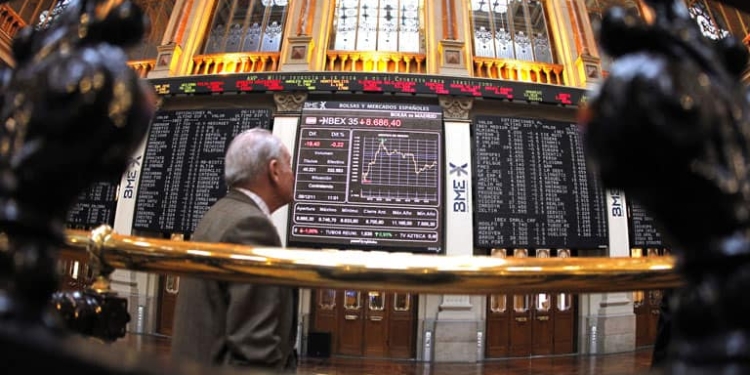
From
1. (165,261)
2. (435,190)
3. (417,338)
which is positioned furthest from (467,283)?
(417,338)

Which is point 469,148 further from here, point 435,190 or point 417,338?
point 417,338

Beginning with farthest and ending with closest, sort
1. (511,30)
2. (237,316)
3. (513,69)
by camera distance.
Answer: (511,30), (513,69), (237,316)

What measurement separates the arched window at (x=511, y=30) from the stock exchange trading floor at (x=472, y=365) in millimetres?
5614

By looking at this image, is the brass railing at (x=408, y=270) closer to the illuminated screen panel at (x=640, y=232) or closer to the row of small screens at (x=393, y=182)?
the row of small screens at (x=393, y=182)

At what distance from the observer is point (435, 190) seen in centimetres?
683

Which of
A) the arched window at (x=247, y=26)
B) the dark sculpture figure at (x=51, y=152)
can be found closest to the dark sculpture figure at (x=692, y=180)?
the dark sculpture figure at (x=51, y=152)

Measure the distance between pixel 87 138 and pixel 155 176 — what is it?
794cm

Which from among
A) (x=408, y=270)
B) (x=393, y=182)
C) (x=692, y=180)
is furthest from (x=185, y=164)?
(x=692, y=180)

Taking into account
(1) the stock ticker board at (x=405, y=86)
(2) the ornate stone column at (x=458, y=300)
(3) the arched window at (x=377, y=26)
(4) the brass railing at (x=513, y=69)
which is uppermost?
(3) the arched window at (x=377, y=26)

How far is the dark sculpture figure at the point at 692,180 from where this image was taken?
25 cm

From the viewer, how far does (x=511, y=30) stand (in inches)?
338

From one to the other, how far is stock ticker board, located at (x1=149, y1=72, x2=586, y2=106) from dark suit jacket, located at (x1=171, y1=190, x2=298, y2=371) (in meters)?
6.10

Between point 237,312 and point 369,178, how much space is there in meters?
5.69

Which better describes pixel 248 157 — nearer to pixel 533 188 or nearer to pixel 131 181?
pixel 533 188
